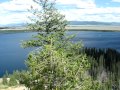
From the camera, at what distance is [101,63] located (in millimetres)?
127375

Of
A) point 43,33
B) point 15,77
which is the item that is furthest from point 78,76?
point 15,77

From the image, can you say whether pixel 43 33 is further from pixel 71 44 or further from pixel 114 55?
pixel 114 55

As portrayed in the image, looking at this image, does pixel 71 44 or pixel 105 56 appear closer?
pixel 71 44

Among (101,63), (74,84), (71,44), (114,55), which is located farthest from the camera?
(114,55)

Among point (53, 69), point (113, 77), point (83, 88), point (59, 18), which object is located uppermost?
point (59, 18)

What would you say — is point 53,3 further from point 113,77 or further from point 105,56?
point 105,56

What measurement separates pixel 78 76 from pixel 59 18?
35.4 ft

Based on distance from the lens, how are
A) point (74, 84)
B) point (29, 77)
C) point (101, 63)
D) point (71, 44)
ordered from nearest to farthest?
1. point (74, 84)
2. point (29, 77)
3. point (71, 44)
4. point (101, 63)

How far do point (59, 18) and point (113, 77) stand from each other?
8009 cm

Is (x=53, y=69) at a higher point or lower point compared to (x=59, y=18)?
lower

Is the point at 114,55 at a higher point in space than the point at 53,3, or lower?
lower

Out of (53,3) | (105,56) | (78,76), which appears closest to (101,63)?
(105,56)

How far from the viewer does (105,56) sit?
460ft

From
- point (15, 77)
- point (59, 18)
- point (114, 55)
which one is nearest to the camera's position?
point (59, 18)
